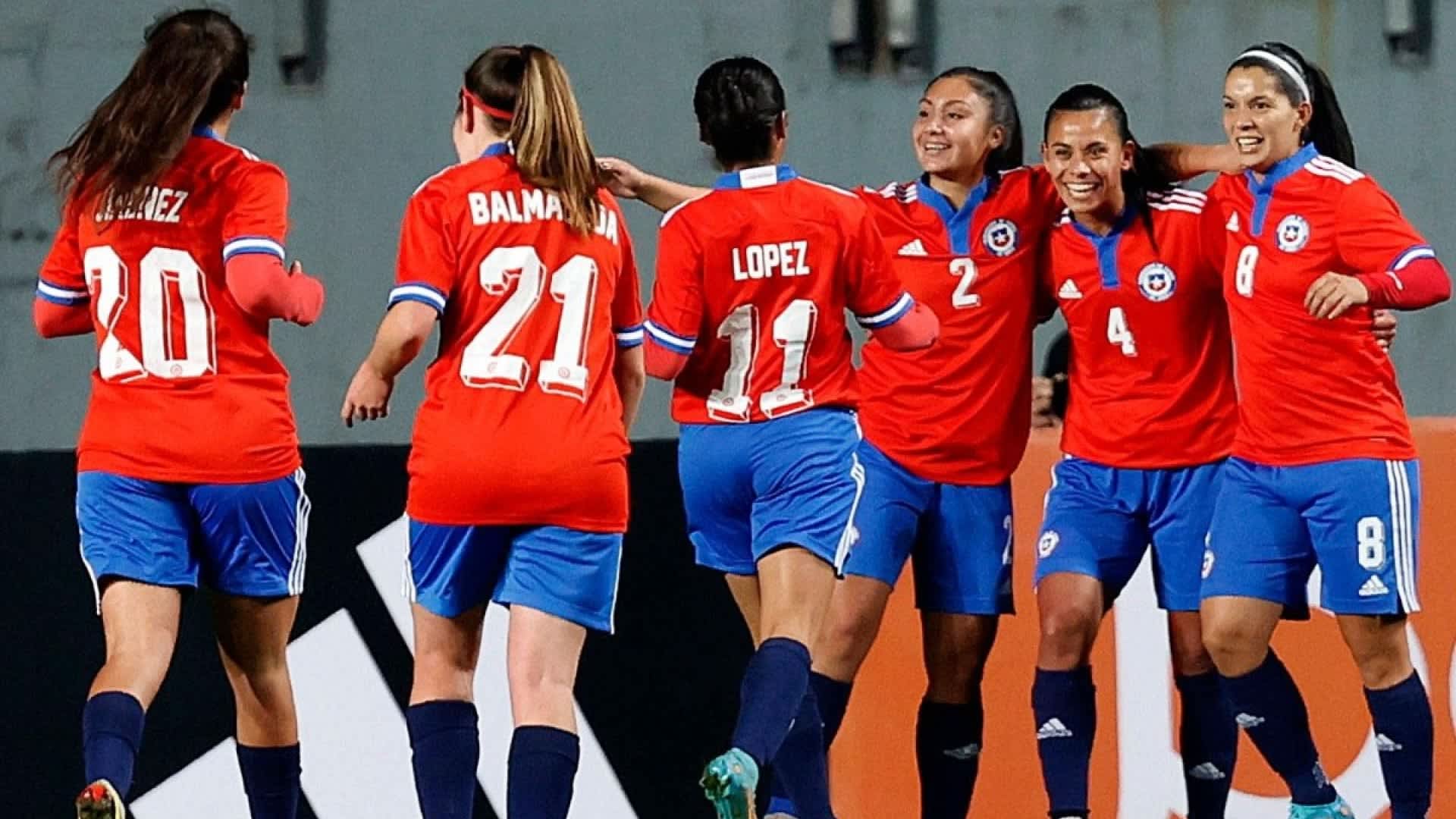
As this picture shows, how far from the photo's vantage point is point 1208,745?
5770 mm

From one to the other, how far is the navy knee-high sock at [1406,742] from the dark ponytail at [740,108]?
1895mm

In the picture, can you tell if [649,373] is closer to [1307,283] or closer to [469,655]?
[469,655]

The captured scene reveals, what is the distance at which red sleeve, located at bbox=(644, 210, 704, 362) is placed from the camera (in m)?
5.15

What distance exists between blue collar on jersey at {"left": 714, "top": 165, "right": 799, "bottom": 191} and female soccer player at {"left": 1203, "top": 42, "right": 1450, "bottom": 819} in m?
1.12

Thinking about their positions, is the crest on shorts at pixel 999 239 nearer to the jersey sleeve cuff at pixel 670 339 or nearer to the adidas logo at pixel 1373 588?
the jersey sleeve cuff at pixel 670 339

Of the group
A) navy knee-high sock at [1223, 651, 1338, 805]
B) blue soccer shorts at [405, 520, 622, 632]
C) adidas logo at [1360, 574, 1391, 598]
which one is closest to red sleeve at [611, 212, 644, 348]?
blue soccer shorts at [405, 520, 622, 632]

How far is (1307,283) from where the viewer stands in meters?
5.46

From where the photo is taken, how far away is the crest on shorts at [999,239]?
580 cm

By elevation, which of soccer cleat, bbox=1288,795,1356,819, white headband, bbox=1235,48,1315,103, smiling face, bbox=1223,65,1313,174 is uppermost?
white headband, bbox=1235,48,1315,103

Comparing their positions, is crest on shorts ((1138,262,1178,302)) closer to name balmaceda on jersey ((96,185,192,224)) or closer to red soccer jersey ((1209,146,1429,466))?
red soccer jersey ((1209,146,1429,466))

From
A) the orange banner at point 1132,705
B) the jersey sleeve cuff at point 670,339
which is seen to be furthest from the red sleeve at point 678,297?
the orange banner at point 1132,705

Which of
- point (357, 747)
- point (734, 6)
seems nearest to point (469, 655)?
point (357, 747)

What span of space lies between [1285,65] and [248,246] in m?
2.40

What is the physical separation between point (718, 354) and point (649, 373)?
158 mm
